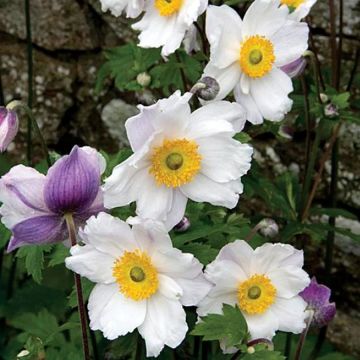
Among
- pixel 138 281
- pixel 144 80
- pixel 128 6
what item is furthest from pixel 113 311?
pixel 144 80

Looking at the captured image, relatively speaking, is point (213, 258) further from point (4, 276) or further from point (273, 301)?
point (4, 276)

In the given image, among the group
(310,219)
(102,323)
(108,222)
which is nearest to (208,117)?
(108,222)

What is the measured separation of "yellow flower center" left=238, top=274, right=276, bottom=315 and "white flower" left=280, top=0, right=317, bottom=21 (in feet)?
1.68

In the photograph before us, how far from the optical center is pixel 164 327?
1331mm

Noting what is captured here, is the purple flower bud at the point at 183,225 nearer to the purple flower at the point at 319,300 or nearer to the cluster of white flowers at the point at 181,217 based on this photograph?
the cluster of white flowers at the point at 181,217

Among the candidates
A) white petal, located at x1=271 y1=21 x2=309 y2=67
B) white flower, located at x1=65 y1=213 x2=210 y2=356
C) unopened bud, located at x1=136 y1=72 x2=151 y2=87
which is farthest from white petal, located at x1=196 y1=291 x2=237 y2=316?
unopened bud, located at x1=136 y1=72 x2=151 y2=87

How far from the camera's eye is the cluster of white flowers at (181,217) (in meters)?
1.30

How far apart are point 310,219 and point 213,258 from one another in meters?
1.14

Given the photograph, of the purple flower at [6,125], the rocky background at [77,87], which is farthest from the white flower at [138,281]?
the rocky background at [77,87]

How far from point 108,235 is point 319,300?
0.47 meters

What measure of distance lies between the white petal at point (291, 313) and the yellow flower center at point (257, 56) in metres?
0.42

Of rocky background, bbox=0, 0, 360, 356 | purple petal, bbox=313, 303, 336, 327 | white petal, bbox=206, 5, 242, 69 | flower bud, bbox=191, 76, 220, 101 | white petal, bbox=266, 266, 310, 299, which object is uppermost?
white petal, bbox=206, 5, 242, 69

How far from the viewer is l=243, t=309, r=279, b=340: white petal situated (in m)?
1.49

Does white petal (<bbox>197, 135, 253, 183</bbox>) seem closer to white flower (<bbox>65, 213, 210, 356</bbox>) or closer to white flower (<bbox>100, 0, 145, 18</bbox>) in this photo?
white flower (<bbox>65, 213, 210, 356</bbox>)
